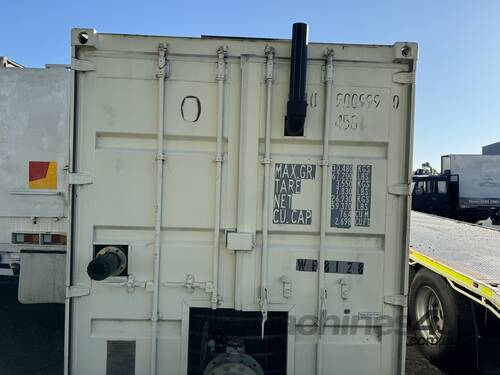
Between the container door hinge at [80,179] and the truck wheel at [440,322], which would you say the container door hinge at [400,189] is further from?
the container door hinge at [80,179]

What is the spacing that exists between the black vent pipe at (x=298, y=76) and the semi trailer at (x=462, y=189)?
49.5ft

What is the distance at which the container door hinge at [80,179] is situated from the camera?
107 inches

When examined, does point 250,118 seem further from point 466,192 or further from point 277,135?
point 466,192

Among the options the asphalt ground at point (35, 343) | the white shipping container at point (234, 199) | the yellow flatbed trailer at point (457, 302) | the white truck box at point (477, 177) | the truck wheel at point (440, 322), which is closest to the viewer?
the white shipping container at point (234, 199)

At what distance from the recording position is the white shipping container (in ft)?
8.99

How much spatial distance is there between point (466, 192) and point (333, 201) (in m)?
17.8

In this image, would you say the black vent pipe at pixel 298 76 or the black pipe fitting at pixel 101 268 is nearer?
the black pipe fitting at pixel 101 268

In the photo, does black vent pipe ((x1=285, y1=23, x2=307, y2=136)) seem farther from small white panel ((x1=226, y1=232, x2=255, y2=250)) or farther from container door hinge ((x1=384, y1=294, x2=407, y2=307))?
container door hinge ((x1=384, y1=294, x2=407, y2=307))

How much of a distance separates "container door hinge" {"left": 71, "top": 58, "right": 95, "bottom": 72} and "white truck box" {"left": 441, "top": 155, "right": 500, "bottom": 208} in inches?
720

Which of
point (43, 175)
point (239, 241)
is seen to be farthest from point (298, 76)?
point (43, 175)

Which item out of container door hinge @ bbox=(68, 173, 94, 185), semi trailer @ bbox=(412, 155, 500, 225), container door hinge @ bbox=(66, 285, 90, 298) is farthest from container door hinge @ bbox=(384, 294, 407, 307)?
semi trailer @ bbox=(412, 155, 500, 225)

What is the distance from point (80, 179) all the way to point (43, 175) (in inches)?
93.1

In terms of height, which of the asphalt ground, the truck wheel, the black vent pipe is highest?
the black vent pipe

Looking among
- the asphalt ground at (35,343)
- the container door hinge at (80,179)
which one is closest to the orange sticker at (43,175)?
the asphalt ground at (35,343)
